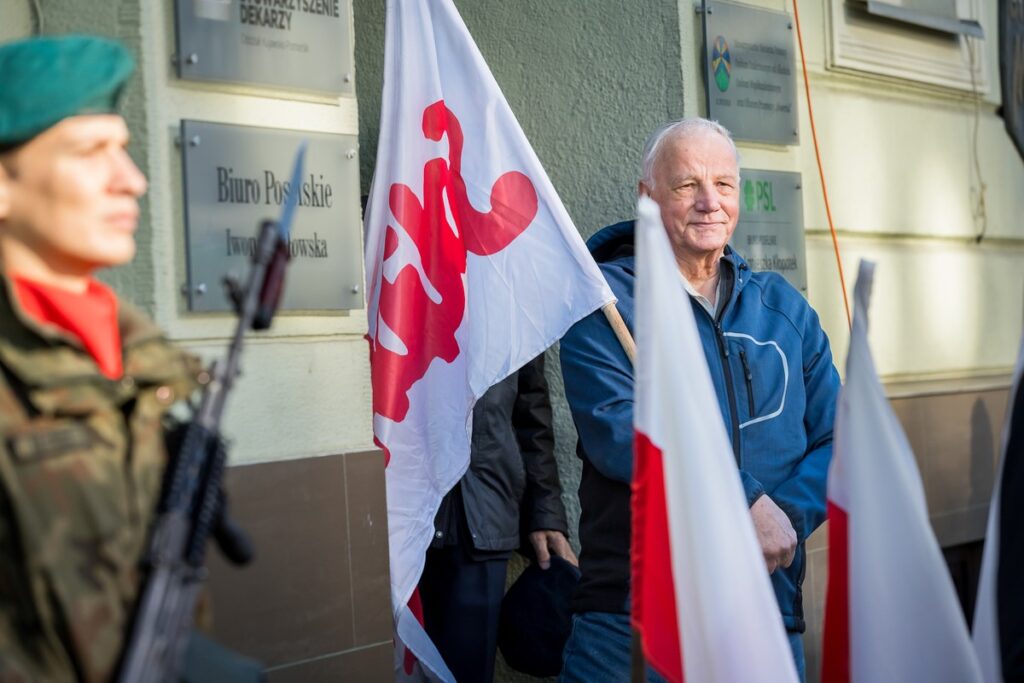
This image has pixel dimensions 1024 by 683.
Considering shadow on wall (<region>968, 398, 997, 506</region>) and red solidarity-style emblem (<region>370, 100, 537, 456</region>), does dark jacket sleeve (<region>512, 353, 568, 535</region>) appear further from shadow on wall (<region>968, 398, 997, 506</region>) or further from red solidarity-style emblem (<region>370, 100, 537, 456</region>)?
shadow on wall (<region>968, 398, 997, 506</region>)

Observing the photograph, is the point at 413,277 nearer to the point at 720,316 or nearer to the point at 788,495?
the point at 720,316

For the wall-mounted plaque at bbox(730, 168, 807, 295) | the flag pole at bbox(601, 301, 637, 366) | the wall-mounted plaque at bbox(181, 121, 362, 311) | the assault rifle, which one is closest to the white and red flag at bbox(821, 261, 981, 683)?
the flag pole at bbox(601, 301, 637, 366)

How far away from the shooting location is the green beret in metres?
2.04

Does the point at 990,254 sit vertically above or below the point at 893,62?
below

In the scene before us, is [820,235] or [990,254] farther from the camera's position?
[990,254]

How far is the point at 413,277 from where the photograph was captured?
13.3 ft

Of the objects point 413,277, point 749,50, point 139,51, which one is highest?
point 749,50

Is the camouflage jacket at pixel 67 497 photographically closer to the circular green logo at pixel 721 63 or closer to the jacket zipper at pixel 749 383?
the jacket zipper at pixel 749 383

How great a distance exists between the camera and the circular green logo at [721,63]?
204 inches

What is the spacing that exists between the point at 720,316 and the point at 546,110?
1.96 metres

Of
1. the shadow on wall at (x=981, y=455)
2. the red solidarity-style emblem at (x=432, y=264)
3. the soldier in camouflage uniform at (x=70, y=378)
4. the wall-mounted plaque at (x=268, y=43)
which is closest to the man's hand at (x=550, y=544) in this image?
the red solidarity-style emblem at (x=432, y=264)

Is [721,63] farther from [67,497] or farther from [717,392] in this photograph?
[67,497]


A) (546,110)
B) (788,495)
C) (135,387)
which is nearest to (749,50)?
(546,110)

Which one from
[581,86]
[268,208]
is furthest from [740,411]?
[581,86]
